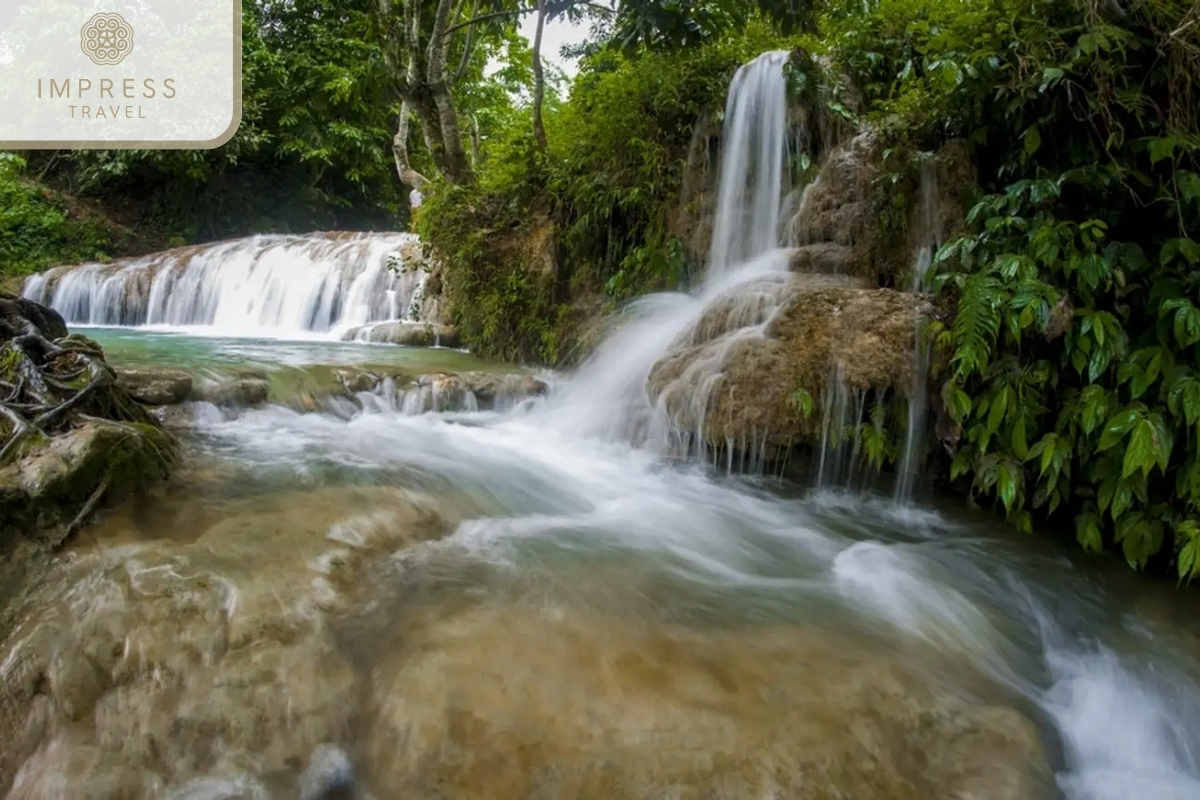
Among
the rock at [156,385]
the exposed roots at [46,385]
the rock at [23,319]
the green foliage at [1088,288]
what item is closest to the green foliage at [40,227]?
the rock at [156,385]

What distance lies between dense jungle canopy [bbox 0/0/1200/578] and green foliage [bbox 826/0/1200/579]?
0.01 metres

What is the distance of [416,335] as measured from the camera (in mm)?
8062

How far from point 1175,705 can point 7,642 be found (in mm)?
3746

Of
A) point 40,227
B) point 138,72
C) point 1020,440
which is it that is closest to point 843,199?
point 1020,440

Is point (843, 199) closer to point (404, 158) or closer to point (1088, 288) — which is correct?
point (1088, 288)

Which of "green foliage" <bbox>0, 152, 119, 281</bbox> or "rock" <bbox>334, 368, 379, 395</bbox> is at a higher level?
"green foliage" <bbox>0, 152, 119, 281</bbox>

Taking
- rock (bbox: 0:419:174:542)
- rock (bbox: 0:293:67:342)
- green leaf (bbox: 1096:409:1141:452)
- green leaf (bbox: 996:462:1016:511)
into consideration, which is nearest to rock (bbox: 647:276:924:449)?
green leaf (bbox: 996:462:1016:511)

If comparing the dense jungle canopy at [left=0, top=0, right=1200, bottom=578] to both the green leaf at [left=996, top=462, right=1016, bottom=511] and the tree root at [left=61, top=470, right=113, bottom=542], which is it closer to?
the green leaf at [left=996, top=462, right=1016, bottom=511]

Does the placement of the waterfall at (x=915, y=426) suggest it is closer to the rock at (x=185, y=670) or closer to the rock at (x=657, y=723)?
the rock at (x=657, y=723)

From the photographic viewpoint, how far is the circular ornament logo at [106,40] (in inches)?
346

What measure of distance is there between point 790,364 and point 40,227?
16308mm

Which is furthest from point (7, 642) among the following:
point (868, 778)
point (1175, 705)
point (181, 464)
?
point (1175, 705)

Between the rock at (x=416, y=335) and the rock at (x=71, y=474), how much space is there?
17.1 ft

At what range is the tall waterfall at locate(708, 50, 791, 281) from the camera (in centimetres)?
Result: 550
